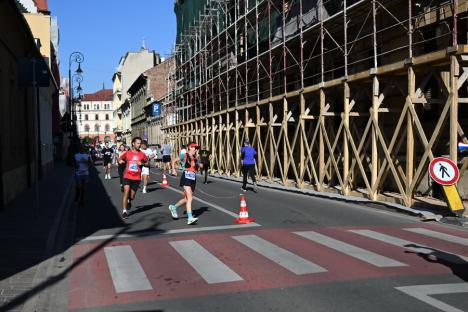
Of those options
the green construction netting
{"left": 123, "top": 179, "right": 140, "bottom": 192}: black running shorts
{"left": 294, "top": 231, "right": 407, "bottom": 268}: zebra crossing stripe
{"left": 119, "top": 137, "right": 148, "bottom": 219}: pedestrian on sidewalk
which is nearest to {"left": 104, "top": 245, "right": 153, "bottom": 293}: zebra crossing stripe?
{"left": 294, "top": 231, "right": 407, "bottom": 268}: zebra crossing stripe

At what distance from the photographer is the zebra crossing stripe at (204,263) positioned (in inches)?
254

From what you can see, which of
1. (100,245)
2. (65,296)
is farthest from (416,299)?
(100,245)

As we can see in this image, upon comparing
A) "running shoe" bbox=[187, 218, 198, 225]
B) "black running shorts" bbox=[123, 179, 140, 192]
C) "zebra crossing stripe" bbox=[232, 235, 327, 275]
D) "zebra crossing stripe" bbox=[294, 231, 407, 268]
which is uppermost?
"black running shorts" bbox=[123, 179, 140, 192]

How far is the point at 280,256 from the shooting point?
762 cm

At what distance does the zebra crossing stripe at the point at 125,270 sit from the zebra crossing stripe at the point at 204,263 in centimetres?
69

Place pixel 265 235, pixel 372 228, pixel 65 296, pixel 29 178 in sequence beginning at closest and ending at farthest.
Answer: pixel 65 296
pixel 265 235
pixel 372 228
pixel 29 178

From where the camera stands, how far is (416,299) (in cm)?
545

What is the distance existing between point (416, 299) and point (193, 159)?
21.3ft

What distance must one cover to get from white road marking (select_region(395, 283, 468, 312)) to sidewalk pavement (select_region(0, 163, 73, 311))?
157 inches

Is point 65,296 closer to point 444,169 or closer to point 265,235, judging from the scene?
point 265,235

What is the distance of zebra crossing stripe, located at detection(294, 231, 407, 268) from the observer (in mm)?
7121

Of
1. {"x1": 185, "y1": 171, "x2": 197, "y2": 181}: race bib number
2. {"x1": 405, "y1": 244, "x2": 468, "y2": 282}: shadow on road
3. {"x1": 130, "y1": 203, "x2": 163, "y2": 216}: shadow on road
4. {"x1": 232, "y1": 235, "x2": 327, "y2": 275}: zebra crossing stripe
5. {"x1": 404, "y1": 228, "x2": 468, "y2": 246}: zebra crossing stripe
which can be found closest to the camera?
{"x1": 405, "y1": 244, "x2": 468, "y2": 282}: shadow on road

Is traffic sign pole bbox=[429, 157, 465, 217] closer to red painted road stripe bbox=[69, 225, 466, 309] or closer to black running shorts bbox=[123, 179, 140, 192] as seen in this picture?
red painted road stripe bbox=[69, 225, 466, 309]

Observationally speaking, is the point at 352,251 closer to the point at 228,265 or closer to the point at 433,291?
the point at 228,265
